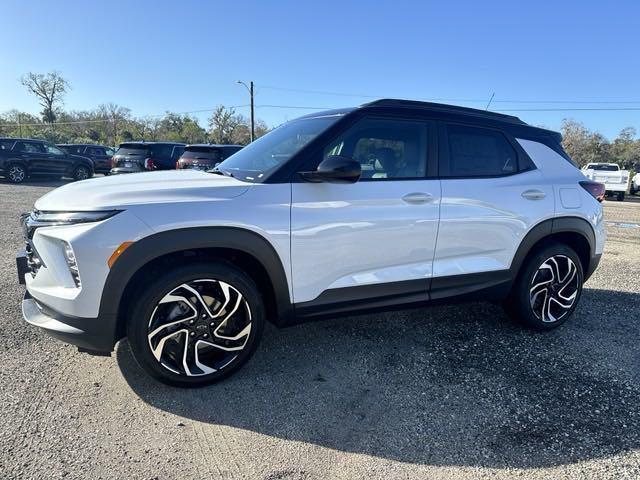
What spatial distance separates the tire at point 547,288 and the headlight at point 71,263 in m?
3.31

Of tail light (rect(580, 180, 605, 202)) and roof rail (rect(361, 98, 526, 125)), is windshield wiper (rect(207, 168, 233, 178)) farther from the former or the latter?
tail light (rect(580, 180, 605, 202))

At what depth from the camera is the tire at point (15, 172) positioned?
16.0m

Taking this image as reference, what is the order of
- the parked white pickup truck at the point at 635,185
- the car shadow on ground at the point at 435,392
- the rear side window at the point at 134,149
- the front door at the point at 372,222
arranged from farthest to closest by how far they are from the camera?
1. the parked white pickup truck at the point at 635,185
2. the rear side window at the point at 134,149
3. the front door at the point at 372,222
4. the car shadow on ground at the point at 435,392

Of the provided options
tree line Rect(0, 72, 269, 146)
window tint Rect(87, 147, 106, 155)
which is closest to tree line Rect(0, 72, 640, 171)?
tree line Rect(0, 72, 269, 146)

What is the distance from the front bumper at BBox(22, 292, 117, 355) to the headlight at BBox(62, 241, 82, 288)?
217 millimetres

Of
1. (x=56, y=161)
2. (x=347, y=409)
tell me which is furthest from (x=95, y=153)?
(x=347, y=409)

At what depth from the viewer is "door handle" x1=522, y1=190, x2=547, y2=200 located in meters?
3.56

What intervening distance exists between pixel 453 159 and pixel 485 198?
391mm

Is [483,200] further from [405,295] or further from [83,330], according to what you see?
[83,330]

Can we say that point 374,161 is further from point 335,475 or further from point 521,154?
point 335,475

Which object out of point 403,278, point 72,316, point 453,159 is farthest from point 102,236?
point 453,159

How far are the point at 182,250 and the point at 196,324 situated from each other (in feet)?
1.59

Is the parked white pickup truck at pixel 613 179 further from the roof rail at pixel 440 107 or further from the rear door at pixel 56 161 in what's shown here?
the rear door at pixel 56 161

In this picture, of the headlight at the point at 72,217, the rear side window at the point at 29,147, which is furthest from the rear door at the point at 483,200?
the rear side window at the point at 29,147
